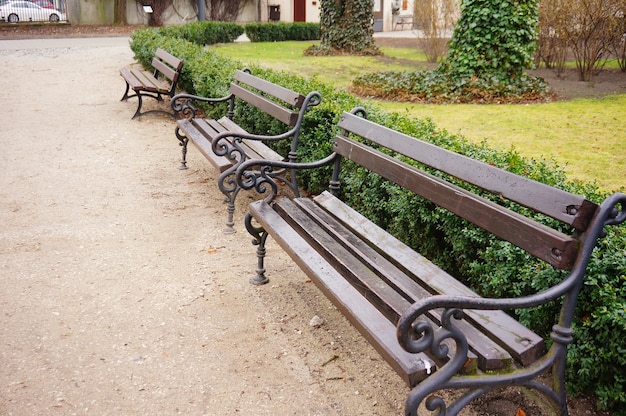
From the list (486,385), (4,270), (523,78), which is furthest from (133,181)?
(523,78)

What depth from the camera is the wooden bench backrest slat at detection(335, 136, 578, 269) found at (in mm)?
2359

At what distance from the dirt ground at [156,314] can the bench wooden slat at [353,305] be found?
0.49 meters

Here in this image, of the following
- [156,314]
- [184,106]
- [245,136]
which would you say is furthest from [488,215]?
[184,106]

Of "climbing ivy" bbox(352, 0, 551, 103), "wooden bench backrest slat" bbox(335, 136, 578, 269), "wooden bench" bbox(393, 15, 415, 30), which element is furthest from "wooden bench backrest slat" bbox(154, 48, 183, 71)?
"wooden bench" bbox(393, 15, 415, 30)

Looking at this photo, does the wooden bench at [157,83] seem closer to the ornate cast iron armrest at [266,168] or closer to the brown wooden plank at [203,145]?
the brown wooden plank at [203,145]

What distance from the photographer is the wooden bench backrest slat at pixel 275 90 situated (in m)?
5.12

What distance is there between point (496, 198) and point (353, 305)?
106cm

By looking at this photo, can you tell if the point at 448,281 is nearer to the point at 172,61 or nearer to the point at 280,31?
the point at 172,61

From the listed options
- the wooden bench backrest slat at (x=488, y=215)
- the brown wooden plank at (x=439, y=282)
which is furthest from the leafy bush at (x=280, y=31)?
the wooden bench backrest slat at (x=488, y=215)

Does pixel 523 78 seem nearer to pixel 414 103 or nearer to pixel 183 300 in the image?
Result: pixel 414 103

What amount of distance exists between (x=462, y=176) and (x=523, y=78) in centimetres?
831

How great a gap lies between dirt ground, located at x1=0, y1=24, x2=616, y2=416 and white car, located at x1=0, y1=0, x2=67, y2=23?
29414 millimetres

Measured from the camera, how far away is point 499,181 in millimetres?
2750

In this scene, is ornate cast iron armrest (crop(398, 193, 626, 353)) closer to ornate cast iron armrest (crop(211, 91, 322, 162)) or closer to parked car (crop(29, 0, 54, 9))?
ornate cast iron armrest (crop(211, 91, 322, 162))
